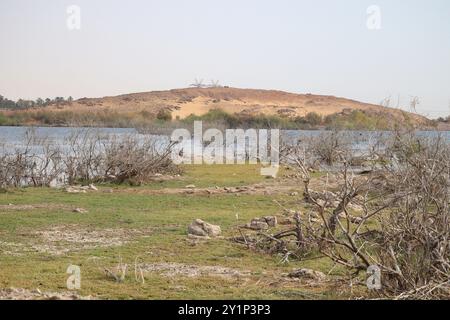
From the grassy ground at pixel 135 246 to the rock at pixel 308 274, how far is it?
21cm

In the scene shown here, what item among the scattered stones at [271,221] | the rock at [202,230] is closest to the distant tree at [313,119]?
the scattered stones at [271,221]

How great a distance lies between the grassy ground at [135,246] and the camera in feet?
24.5

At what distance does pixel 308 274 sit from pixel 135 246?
3.36 m

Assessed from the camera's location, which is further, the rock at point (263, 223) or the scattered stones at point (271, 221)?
the scattered stones at point (271, 221)

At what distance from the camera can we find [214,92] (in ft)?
257

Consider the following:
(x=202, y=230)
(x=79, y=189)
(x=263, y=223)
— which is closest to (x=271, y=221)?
(x=263, y=223)

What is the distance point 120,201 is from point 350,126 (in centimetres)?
2384

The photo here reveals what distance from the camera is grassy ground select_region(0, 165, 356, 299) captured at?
294 inches

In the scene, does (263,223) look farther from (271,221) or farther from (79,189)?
(79,189)

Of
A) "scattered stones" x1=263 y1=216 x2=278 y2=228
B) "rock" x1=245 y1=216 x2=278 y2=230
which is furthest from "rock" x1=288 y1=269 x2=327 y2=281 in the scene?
"scattered stones" x1=263 y1=216 x2=278 y2=228

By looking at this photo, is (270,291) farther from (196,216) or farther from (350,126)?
(350,126)

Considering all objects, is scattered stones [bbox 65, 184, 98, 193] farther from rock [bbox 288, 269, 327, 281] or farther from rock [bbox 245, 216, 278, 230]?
rock [bbox 288, 269, 327, 281]

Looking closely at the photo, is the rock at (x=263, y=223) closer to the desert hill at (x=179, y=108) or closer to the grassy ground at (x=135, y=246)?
the grassy ground at (x=135, y=246)
